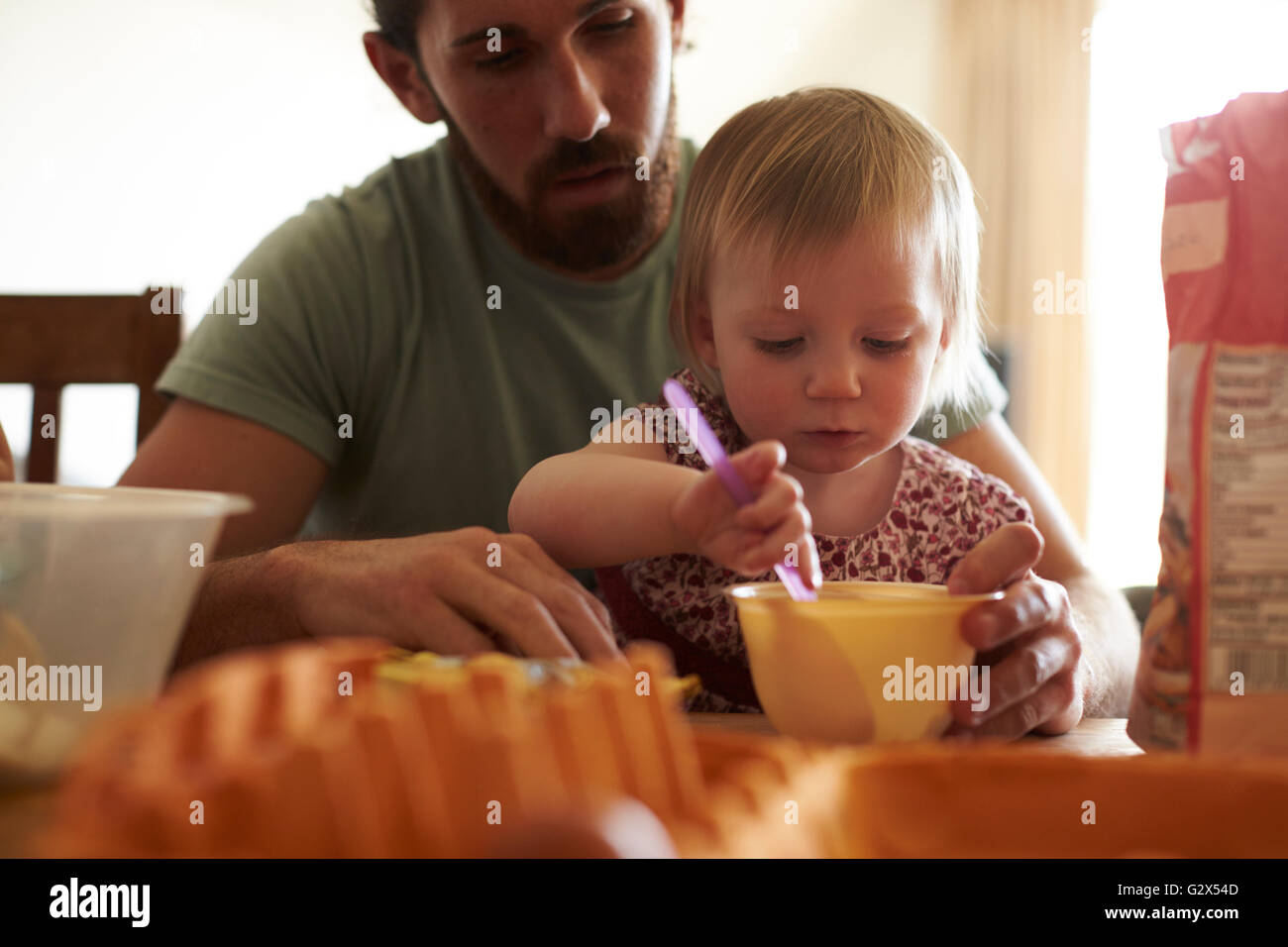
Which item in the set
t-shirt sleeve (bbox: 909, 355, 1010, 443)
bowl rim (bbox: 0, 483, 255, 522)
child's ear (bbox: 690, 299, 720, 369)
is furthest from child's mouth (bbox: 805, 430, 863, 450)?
bowl rim (bbox: 0, 483, 255, 522)

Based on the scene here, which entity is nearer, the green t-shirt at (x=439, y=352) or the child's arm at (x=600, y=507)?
the child's arm at (x=600, y=507)

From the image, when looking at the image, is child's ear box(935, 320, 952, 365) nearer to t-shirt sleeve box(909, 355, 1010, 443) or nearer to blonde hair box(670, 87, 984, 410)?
blonde hair box(670, 87, 984, 410)

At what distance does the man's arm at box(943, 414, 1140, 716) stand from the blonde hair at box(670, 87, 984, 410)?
0.77ft

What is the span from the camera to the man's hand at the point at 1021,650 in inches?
27.2

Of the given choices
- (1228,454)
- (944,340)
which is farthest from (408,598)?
(944,340)

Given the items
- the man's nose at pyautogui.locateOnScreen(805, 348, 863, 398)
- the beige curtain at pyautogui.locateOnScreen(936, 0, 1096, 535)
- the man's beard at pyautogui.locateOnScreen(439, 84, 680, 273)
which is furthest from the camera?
the beige curtain at pyautogui.locateOnScreen(936, 0, 1096, 535)

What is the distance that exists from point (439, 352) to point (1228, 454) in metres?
1.06

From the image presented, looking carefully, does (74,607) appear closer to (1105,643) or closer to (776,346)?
(776,346)

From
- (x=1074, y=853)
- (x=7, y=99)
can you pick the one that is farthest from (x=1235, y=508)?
(x=7, y=99)

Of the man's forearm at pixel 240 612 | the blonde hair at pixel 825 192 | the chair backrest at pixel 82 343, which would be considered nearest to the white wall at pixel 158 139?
the chair backrest at pixel 82 343

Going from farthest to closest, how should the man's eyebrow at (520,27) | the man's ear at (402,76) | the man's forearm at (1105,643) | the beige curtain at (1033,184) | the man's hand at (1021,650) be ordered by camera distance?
the beige curtain at (1033,184) < the man's ear at (402,76) < the man's eyebrow at (520,27) < the man's forearm at (1105,643) < the man's hand at (1021,650)

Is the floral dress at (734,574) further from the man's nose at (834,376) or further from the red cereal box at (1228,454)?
the red cereal box at (1228,454)

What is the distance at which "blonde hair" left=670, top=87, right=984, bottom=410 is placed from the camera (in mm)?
978

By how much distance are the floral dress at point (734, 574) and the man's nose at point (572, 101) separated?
1.05 feet
